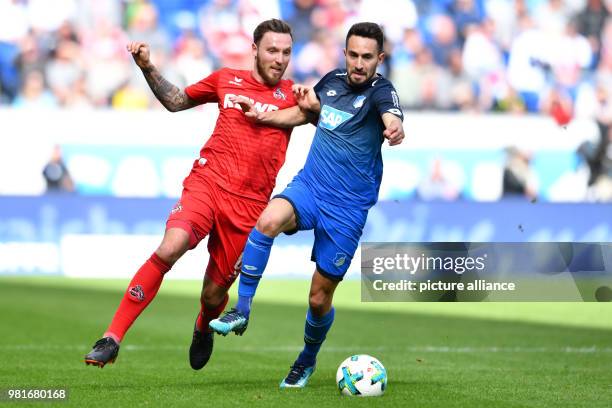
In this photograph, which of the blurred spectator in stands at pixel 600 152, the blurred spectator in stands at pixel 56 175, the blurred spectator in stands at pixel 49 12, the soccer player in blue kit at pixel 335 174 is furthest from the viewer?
the blurred spectator in stands at pixel 49 12

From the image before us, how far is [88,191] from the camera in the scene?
741 inches

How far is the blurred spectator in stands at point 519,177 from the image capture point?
19000mm

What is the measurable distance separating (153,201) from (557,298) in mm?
8445

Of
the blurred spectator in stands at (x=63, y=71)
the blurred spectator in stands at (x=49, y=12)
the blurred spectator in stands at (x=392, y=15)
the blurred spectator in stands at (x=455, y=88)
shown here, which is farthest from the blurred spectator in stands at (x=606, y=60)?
the blurred spectator in stands at (x=49, y=12)

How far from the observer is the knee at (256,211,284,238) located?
6.93 meters

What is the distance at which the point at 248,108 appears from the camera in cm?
734

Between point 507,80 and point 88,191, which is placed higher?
point 507,80

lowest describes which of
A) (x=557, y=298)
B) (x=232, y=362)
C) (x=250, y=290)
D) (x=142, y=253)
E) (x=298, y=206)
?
(x=142, y=253)

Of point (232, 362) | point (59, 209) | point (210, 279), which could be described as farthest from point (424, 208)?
point (210, 279)

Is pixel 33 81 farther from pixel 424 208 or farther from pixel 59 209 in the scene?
pixel 424 208

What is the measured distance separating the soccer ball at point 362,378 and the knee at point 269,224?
947mm

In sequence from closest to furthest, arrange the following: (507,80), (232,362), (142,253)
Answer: (232,362) → (142,253) → (507,80)

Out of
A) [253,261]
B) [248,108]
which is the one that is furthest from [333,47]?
[253,261]

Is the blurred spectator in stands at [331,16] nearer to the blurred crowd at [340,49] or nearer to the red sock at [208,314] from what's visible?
the blurred crowd at [340,49]
